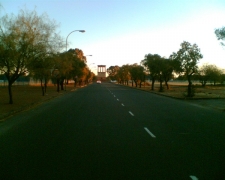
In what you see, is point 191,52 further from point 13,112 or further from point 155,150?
point 155,150

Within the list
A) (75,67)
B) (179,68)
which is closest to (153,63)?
(75,67)

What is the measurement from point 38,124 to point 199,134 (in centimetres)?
760

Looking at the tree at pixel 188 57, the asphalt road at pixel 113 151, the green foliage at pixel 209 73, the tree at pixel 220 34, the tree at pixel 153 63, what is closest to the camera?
the asphalt road at pixel 113 151

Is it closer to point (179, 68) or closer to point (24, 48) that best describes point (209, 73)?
point (179, 68)

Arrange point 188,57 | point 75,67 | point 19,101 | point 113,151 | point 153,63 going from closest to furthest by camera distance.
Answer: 1. point 113,151
2. point 19,101
3. point 188,57
4. point 153,63
5. point 75,67

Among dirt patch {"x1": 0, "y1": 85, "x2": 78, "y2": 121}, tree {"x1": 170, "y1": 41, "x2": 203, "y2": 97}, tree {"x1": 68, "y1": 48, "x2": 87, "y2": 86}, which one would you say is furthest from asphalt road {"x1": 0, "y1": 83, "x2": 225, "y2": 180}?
tree {"x1": 68, "y1": 48, "x2": 87, "y2": 86}

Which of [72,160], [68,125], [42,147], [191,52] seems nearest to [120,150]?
[72,160]

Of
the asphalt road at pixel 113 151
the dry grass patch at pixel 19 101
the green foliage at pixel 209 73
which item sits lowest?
the dry grass patch at pixel 19 101

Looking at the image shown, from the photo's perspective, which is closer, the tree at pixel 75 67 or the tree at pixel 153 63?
the tree at pixel 153 63

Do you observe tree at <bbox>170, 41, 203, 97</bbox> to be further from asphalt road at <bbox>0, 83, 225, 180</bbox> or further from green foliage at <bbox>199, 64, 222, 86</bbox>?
green foliage at <bbox>199, 64, 222, 86</bbox>

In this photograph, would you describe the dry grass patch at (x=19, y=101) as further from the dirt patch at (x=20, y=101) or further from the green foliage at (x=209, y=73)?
the green foliage at (x=209, y=73)

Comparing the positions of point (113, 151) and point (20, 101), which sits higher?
point (113, 151)

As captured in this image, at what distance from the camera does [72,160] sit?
8.40 m

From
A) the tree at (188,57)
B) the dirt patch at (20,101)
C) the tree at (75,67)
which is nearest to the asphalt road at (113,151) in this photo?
the dirt patch at (20,101)
